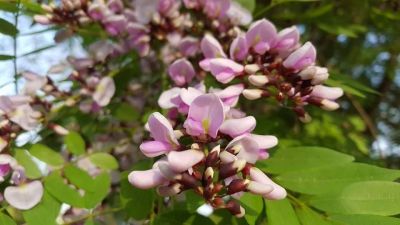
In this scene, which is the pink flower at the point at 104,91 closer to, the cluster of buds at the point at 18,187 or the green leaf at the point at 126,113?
the green leaf at the point at 126,113

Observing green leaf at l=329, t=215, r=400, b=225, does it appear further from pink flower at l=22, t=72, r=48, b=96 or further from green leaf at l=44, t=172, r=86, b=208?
pink flower at l=22, t=72, r=48, b=96

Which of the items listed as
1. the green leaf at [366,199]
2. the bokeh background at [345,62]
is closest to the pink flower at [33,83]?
the bokeh background at [345,62]

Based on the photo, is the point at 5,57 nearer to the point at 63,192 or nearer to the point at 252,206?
the point at 63,192

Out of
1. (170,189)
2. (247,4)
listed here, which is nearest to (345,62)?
(247,4)

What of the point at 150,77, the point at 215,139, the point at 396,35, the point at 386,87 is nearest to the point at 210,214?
the point at 215,139

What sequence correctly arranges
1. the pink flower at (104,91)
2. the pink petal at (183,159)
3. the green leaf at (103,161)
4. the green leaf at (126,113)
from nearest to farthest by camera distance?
the pink petal at (183,159) < the green leaf at (103,161) < the pink flower at (104,91) < the green leaf at (126,113)

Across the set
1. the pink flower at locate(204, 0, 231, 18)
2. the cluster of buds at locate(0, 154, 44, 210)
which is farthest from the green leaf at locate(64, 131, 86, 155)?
the pink flower at locate(204, 0, 231, 18)
